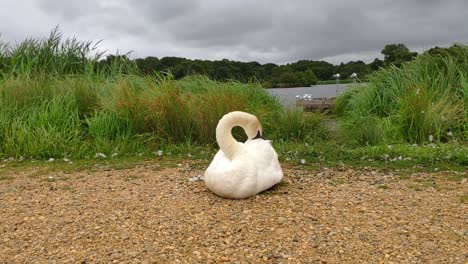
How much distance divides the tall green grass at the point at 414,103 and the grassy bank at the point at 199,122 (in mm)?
19

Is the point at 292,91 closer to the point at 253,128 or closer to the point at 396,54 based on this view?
the point at 396,54

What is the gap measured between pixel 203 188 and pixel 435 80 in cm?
528

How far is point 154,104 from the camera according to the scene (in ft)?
21.5

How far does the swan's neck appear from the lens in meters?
4.09

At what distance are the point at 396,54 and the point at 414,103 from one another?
17.6ft

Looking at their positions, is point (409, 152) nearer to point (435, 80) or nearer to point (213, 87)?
point (435, 80)

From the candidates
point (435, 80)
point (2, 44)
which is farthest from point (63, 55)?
point (435, 80)

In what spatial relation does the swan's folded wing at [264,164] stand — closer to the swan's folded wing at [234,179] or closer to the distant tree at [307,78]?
the swan's folded wing at [234,179]

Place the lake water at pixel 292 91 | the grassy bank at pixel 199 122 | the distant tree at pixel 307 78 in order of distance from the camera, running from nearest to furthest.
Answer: the grassy bank at pixel 199 122, the lake water at pixel 292 91, the distant tree at pixel 307 78

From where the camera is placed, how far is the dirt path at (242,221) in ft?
9.12

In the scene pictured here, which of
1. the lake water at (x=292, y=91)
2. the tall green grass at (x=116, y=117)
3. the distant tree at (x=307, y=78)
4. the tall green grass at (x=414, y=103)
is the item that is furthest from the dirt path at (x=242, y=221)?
the distant tree at (x=307, y=78)

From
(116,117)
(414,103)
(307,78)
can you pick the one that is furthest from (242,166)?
(307,78)

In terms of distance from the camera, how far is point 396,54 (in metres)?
11.4

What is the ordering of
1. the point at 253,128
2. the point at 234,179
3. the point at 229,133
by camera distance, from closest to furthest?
the point at 234,179 → the point at 229,133 → the point at 253,128
